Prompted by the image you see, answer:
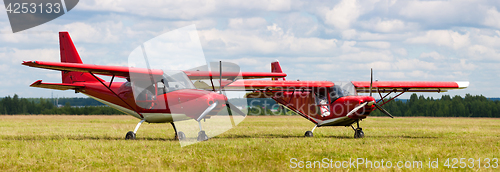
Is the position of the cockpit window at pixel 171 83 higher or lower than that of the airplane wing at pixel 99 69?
lower

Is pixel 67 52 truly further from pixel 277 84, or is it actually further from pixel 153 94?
pixel 277 84

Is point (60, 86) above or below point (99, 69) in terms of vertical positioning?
below

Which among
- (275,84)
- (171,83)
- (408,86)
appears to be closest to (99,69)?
(171,83)

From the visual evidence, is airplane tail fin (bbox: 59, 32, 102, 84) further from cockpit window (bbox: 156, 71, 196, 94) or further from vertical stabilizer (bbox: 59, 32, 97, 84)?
cockpit window (bbox: 156, 71, 196, 94)

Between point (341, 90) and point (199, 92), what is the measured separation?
655 centimetres

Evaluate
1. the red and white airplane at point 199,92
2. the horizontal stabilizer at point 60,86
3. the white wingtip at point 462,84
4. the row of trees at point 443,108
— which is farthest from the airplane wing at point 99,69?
the row of trees at point 443,108

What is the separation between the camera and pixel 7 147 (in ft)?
41.7

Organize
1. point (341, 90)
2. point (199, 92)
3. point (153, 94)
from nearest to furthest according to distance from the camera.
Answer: point (199, 92) < point (153, 94) < point (341, 90)

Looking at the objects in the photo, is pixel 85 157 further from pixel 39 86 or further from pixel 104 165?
pixel 39 86

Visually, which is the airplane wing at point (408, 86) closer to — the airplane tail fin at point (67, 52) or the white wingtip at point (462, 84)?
the white wingtip at point (462, 84)

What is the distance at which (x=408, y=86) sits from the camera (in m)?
20.0

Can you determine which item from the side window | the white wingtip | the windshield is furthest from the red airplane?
the white wingtip

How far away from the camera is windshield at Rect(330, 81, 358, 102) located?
17750mm

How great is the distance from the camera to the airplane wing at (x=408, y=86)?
19391 millimetres
